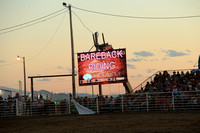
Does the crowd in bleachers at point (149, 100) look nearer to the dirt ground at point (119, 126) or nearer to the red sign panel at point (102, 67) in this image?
the red sign panel at point (102, 67)

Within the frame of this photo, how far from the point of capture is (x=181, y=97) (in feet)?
74.7

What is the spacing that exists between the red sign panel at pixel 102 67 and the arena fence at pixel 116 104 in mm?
3806

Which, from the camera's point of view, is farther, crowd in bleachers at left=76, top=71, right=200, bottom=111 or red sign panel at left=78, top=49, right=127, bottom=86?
red sign panel at left=78, top=49, right=127, bottom=86

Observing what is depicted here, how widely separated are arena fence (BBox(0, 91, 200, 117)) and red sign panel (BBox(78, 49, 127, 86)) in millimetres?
3806

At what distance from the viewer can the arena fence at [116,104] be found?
22.6 m

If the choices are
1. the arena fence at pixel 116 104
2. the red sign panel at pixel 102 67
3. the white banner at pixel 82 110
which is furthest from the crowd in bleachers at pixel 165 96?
the red sign panel at pixel 102 67

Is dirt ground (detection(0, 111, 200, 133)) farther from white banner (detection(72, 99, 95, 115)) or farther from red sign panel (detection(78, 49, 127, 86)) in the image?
red sign panel (detection(78, 49, 127, 86))

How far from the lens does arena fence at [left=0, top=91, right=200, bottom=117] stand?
22.6 meters

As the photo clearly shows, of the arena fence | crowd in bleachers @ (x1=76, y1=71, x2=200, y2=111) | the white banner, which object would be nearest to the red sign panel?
crowd in bleachers @ (x1=76, y1=71, x2=200, y2=111)

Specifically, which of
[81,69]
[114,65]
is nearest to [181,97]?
[114,65]

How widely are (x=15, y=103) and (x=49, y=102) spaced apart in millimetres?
2864

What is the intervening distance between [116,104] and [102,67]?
585cm

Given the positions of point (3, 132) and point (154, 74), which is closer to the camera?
point (3, 132)

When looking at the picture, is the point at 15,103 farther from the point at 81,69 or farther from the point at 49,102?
the point at 81,69
